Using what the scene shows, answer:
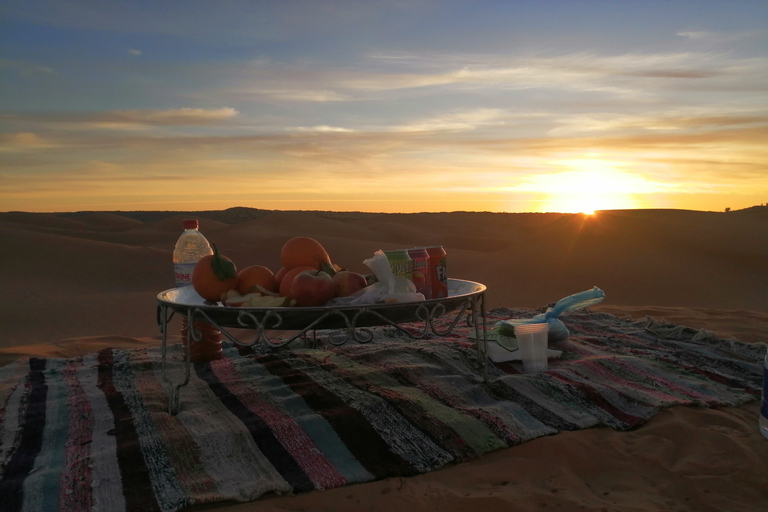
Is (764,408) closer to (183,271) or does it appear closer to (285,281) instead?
(285,281)

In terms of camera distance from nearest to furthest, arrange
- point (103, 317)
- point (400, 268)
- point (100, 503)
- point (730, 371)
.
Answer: point (100, 503) → point (400, 268) → point (730, 371) → point (103, 317)

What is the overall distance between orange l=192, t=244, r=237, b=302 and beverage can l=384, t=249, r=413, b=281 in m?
0.82

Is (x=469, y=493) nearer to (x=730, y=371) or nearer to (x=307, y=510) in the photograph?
(x=307, y=510)

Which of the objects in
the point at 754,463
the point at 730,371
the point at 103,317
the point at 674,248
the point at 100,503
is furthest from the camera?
the point at 674,248

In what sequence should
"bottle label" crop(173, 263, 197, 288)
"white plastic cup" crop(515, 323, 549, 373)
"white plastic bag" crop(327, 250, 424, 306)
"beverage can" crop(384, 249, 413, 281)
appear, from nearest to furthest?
"white plastic bag" crop(327, 250, 424, 306) → "beverage can" crop(384, 249, 413, 281) → "bottle label" crop(173, 263, 197, 288) → "white plastic cup" crop(515, 323, 549, 373)

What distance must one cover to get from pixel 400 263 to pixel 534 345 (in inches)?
55.5

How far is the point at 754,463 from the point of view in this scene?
98.8 inches

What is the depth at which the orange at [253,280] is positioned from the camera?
2.96 meters

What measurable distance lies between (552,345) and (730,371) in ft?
3.97

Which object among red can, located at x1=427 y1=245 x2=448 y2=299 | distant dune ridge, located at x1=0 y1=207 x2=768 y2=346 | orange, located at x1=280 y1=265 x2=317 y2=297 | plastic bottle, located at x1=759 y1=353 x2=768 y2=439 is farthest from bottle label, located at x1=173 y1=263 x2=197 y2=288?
distant dune ridge, located at x1=0 y1=207 x2=768 y2=346

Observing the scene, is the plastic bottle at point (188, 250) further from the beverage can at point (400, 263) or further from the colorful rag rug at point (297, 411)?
the beverage can at point (400, 263)

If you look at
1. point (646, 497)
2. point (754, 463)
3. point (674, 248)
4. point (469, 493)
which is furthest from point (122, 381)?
point (674, 248)

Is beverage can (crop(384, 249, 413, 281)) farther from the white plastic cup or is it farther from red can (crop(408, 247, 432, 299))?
the white plastic cup

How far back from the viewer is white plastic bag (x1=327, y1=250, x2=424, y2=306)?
2.66 meters
